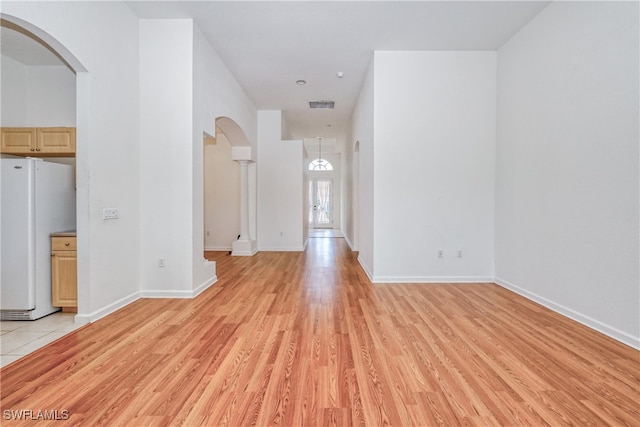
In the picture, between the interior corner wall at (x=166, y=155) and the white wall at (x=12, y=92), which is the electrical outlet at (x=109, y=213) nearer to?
the interior corner wall at (x=166, y=155)

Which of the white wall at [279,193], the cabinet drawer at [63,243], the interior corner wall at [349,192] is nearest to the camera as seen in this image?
the cabinet drawer at [63,243]

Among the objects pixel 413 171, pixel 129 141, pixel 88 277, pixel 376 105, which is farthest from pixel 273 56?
pixel 88 277

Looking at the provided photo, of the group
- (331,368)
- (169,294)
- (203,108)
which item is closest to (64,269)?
(169,294)

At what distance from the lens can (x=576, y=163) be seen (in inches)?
104

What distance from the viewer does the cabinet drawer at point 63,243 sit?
276 centimetres

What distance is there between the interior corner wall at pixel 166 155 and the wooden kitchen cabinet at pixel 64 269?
0.63 meters

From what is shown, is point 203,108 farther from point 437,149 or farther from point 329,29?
point 437,149

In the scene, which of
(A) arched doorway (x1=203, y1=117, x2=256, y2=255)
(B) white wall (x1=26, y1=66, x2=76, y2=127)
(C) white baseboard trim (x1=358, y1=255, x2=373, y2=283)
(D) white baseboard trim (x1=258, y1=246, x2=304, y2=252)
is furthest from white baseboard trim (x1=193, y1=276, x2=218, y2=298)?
(A) arched doorway (x1=203, y1=117, x2=256, y2=255)

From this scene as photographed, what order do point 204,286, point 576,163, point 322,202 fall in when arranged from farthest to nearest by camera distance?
point 322,202, point 204,286, point 576,163

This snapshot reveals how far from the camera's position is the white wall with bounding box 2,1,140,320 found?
2.52 metres

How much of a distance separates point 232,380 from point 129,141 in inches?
111

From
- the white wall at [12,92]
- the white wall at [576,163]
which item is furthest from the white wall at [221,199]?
the white wall at [576,163]

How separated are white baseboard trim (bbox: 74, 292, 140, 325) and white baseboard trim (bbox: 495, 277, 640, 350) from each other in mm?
4529

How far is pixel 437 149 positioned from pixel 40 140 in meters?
4.72
